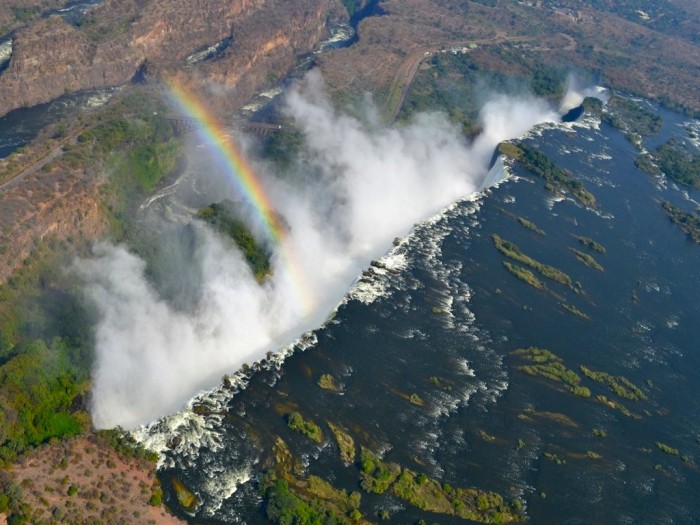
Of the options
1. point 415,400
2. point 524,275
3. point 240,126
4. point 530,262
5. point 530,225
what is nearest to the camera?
point 415,400

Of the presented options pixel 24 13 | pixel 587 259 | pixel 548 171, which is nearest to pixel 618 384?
pixel 587 259

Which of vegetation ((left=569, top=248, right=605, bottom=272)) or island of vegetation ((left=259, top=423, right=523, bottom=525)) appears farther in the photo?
vegetation ((left=569, top=248, right=605, bottom=272))

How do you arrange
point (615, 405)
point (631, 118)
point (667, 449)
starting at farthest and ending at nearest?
1. point (631, 118)
2. point (615, 405)
3. point (667, 449)

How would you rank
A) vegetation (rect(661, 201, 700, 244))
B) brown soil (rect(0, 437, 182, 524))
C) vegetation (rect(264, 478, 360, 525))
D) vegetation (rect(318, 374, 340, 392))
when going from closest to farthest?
brown soil (rect(0, 437, 182, 524)) → vegetation (rect(264, 478, 360, 525)) → vegetation (rect(318, 374, 340, 392)) → vegetation (rect(661, 201, 700, 244))

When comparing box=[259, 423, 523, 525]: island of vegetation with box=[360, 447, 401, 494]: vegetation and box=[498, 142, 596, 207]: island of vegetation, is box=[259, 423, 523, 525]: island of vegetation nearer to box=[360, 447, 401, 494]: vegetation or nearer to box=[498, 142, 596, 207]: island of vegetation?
box=[360, 447, 401, 494]: vegetation

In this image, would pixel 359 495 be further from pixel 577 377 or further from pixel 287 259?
pixel 287 259

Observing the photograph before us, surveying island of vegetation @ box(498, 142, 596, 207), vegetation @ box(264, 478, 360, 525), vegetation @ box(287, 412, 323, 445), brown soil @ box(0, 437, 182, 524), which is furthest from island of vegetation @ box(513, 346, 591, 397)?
island of vegetation @ box(498, 142, 596, 207)

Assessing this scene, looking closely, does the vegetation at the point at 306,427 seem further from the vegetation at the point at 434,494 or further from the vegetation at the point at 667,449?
the vegetation at the point at 667,449
